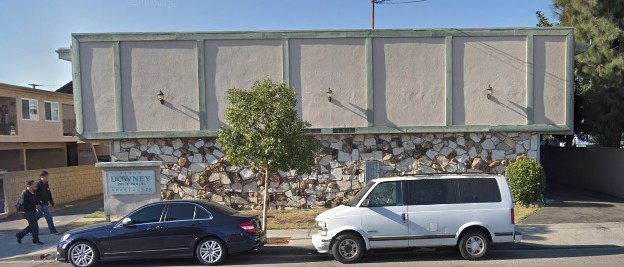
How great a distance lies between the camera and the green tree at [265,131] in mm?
9609

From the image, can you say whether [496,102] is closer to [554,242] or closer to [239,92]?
[554,242]

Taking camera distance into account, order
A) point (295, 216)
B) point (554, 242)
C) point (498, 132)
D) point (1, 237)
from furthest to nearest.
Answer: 1. point (498, 132)
2. point (295, 216)
3. point (1, 237)
4. point (554, 242)

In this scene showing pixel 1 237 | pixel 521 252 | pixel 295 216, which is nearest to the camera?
Result: pixel 521 252

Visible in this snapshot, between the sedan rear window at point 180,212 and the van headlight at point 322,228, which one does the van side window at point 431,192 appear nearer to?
the van headlight at point 322,228

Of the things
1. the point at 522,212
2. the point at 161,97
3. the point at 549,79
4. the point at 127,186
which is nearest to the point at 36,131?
the point at 161,97

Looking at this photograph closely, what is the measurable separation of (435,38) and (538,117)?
411 centimetres

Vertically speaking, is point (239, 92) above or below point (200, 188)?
above

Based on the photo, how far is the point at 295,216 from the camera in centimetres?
1312

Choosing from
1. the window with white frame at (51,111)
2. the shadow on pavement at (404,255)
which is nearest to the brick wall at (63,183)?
the shadow on pavement at (404,255)

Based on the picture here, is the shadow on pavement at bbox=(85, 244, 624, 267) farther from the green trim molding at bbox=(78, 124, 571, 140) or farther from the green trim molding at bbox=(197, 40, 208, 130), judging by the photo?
the green trim molding at bbox=(197, 40, 208, 130)

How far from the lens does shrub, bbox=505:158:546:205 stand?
13.1 m

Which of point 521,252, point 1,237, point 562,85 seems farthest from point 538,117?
point 1,237

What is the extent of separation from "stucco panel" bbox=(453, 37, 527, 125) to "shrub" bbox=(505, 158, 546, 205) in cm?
151

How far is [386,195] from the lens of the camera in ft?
27.6
